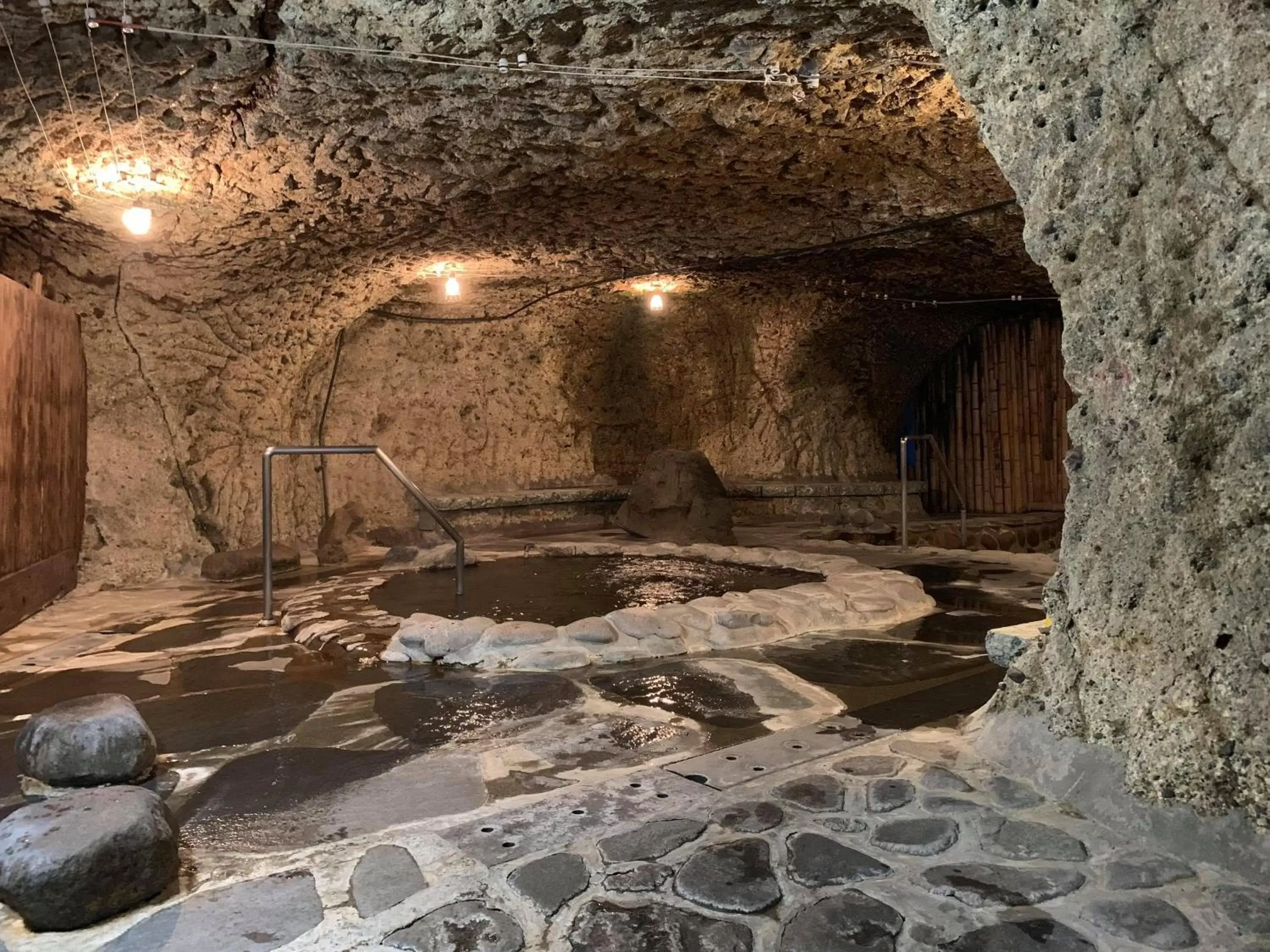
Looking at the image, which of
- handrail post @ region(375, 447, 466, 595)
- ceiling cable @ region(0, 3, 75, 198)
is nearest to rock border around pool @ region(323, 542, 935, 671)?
handrail post @ region(375, 447, 466, 595)

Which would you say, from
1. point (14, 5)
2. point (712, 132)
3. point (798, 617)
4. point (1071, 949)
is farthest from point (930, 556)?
point (14, 5)

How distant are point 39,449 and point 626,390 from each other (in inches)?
263

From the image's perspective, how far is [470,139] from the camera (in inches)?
194

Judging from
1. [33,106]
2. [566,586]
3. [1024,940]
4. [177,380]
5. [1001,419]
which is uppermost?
[33,106]

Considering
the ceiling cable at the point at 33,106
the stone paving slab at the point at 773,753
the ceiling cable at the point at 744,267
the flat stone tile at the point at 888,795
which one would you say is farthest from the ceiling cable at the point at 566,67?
the flat stone tile at the point at 888,795

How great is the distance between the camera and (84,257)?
5914 millimetres

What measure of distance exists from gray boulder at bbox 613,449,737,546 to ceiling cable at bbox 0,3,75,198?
4827 mm

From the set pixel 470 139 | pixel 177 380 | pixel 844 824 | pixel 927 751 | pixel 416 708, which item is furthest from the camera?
pixel 177 380

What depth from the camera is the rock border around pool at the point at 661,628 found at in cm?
370

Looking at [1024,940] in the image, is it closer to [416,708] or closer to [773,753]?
[773,753]

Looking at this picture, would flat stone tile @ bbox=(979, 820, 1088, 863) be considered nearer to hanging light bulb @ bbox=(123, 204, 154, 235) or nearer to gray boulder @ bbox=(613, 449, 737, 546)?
hanging light bulb @ bbox=(123, 204, 154, 235)

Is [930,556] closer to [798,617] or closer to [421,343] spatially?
[798,617]

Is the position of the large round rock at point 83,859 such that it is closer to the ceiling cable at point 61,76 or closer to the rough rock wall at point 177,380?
the ceiling cable at point 61,76

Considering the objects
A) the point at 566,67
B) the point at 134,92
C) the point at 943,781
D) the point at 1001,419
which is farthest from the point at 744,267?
the point at 943,781
